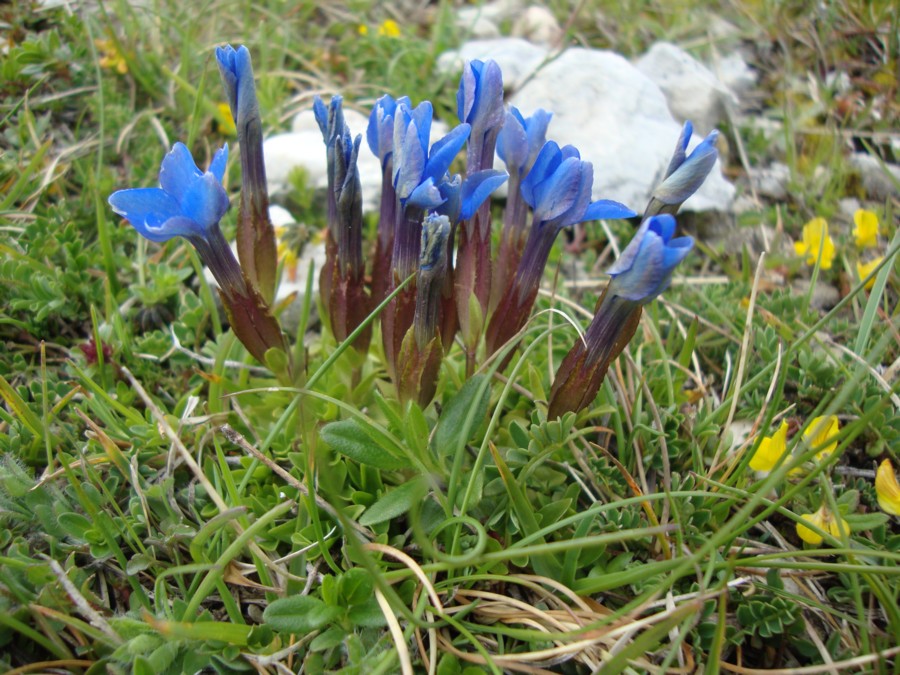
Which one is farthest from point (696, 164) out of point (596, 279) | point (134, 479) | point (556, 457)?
point (134, 479)

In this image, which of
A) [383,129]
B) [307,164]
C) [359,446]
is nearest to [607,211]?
[383,129]

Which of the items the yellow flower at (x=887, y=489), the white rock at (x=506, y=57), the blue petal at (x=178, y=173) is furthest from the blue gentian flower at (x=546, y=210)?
the white rock at (x=506, y=57)

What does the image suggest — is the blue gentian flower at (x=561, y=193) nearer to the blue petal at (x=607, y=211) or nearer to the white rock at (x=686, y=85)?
the blue petal at (x=607, y=211)

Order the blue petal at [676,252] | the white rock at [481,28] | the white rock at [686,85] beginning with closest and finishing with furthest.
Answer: the blue petal at [676,252] < the white rock at [686,85] < the white rock at [481,28]

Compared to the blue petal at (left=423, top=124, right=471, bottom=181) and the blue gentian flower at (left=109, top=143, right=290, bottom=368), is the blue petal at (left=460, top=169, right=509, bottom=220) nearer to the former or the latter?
the blue petal at (left=423, top=124, right=471, bottom=181)

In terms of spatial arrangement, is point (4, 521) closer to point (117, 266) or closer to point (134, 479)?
point (134, 479)
